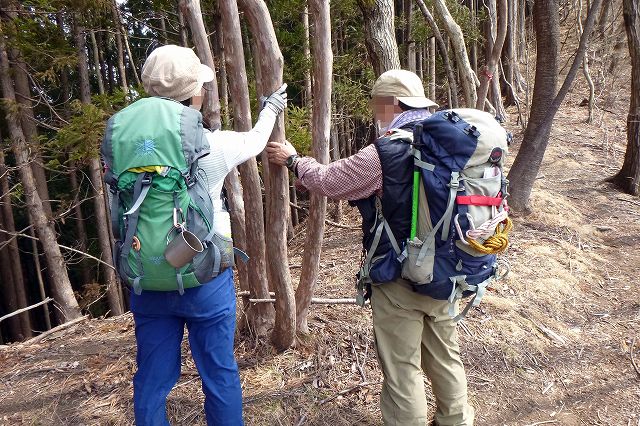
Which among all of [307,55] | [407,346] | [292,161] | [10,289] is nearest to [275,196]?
[292,161]

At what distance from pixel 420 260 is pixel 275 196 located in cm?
115

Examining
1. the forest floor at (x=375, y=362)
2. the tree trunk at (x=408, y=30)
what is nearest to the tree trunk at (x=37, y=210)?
the forest floor at (x=375, y=362)

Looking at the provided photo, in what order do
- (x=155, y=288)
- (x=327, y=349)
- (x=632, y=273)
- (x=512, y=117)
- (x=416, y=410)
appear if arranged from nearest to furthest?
(x=155, y=288) → (x=416, y=410) → (x=327, y=349) → (x=632, y=273) → (x=512, y=117)

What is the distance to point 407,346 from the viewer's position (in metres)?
2.42

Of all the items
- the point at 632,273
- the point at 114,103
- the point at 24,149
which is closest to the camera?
the point at 632,273

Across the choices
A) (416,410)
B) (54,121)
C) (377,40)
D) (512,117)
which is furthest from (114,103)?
(512,117)

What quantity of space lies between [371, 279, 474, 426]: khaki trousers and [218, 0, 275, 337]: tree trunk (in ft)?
3.21

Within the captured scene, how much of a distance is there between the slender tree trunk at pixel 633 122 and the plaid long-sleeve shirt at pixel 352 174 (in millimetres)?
7041

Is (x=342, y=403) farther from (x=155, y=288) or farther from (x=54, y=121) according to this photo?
(x=54, y=121)

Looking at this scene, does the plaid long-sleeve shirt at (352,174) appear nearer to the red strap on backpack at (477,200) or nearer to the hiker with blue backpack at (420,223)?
the hiker with blue backpack at (420,223)

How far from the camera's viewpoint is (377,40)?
5742 mm

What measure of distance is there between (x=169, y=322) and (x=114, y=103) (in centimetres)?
611

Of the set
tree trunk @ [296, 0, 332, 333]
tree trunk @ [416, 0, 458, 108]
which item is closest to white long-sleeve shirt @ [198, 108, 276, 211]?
tree trunk @ [296, 0, 332, 333]

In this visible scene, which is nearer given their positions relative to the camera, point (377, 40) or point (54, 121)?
point (377, 40)
